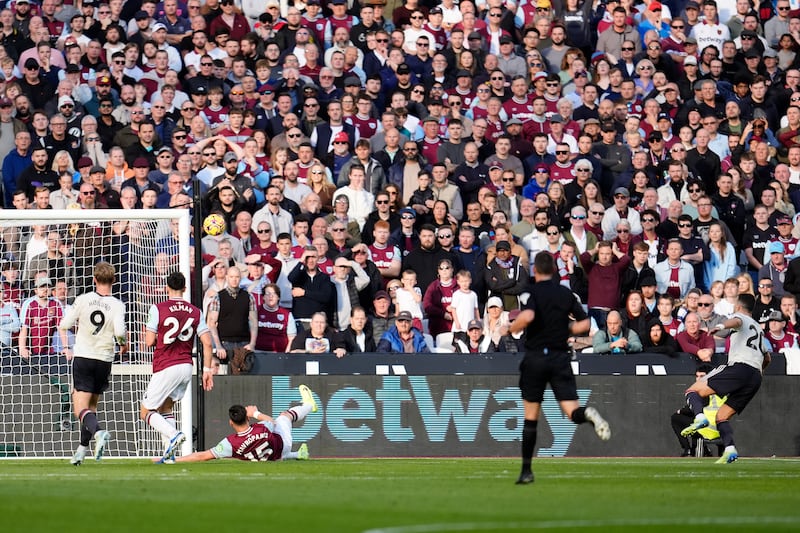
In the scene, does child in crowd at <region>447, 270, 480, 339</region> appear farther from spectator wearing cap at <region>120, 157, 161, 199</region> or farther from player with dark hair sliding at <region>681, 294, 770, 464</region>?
spectator wearing cap at <region>120, 157, 161, 199</region>

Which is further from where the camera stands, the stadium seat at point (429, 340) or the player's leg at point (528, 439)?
the stadium seat at point (429, 340)

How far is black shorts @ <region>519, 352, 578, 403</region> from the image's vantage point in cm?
1237

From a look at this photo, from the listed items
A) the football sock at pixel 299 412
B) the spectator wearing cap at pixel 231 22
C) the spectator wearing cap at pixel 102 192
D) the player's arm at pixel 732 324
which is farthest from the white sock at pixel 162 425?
the spectator wearing cap at pixel 231 22

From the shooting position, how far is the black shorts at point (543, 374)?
1237 centimetres

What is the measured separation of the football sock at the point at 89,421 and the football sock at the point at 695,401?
745 cm

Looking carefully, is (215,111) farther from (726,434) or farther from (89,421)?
(726,434)

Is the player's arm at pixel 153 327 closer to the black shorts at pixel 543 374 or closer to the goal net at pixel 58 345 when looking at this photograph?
the goal net at pixel 58 345

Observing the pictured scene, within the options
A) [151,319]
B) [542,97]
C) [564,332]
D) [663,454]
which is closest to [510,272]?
[663,454]

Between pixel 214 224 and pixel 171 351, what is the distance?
15.1ft

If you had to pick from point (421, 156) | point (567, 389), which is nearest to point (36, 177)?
point (421, 156)

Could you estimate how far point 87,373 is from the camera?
51.6 feet

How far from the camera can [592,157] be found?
23.9m

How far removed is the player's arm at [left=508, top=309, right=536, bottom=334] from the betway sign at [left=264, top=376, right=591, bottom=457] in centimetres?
745

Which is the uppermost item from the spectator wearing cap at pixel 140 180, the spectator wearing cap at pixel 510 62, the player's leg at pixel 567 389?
the spectator wearing cap at pixel 510 62
